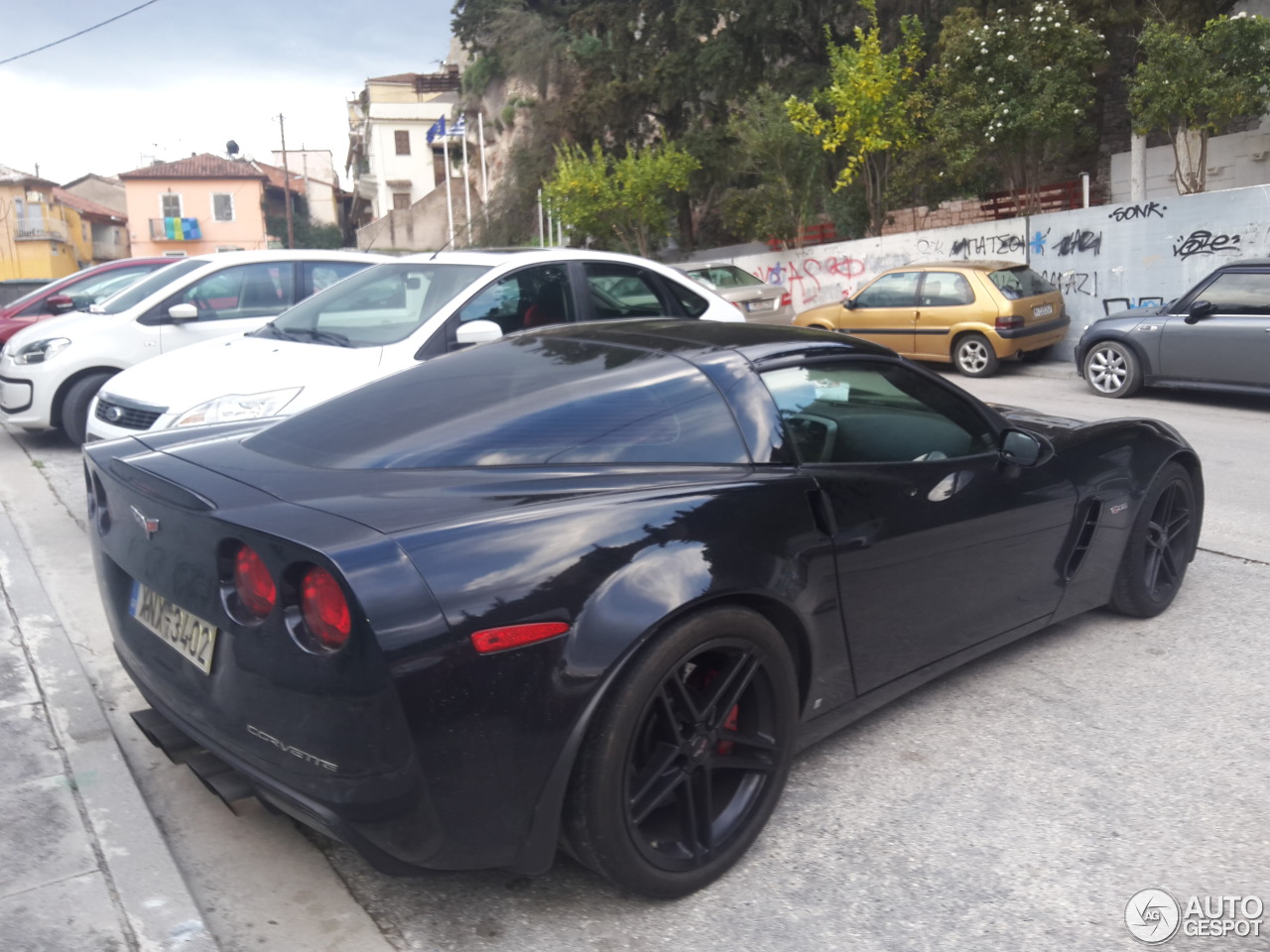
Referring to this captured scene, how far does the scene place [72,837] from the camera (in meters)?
3.00

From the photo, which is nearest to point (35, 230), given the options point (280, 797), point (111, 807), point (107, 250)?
point (107, 250)

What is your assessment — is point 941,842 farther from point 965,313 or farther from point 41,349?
point 965,313

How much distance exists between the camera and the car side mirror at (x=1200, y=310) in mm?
11086

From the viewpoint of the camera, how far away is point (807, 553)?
302cm

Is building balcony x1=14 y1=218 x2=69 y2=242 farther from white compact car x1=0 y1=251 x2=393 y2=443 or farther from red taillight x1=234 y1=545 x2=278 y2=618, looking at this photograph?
red taillight x1=234 y1=545 x2=278 y2=618

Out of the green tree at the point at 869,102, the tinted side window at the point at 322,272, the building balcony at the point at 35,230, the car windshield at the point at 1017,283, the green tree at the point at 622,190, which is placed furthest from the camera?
the building balcony at the point at 35,230

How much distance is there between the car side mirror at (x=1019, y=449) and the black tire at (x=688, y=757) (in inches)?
53.7

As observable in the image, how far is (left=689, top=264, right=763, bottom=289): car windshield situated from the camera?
704 inches

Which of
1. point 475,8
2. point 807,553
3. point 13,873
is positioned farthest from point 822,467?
point 475,8

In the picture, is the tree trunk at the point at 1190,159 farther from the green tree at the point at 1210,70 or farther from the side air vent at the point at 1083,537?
the side air vent at the point at 1083,537

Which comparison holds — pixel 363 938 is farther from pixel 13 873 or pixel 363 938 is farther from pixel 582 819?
pixel 13 873

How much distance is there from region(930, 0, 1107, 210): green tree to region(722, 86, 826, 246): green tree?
5.11 meters

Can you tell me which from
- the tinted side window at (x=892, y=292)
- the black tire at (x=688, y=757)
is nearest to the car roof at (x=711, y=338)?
the black tire at (x=688, y=757)

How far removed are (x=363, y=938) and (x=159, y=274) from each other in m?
8.58
